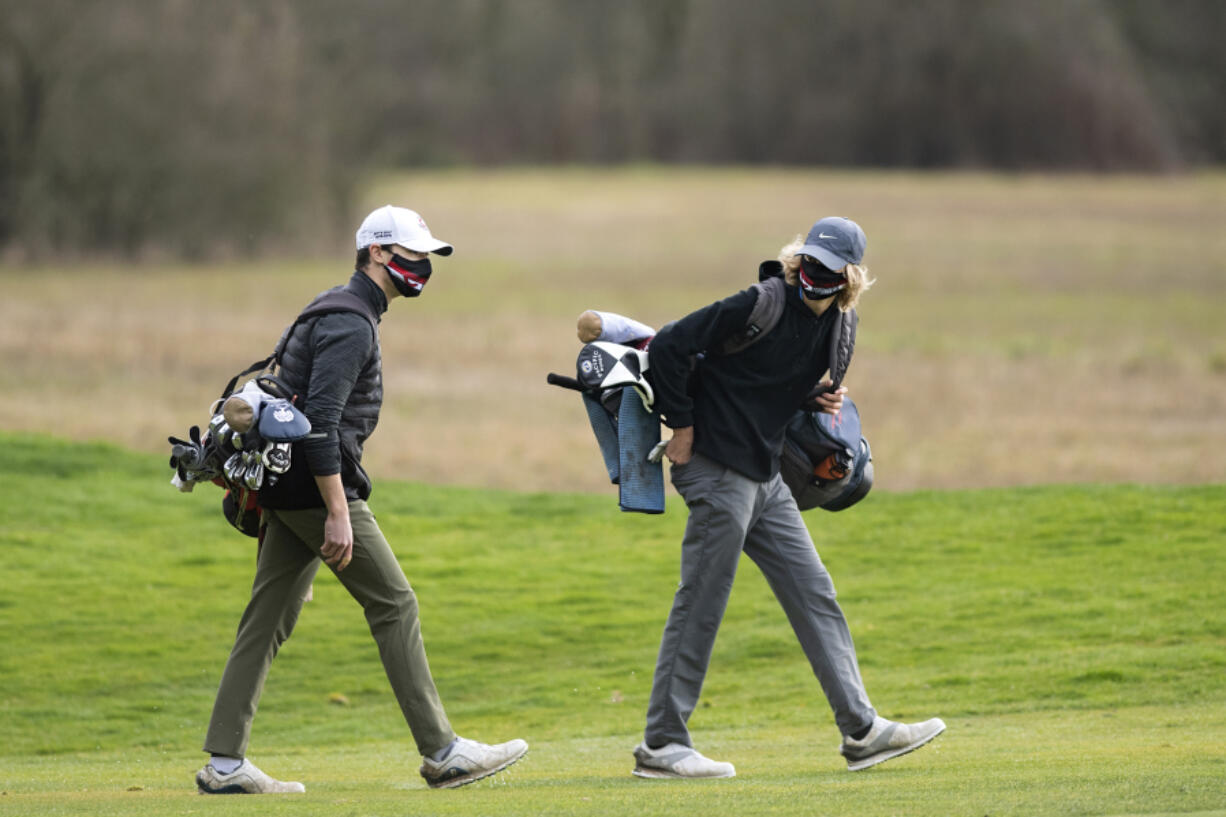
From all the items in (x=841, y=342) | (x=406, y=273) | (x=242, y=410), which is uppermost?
(x=406, y=273)

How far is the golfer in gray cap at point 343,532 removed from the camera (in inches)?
250

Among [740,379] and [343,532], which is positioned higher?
[740,379]

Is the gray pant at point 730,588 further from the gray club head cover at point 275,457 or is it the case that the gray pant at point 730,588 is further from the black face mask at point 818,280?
the gray club head cover at point 275,457

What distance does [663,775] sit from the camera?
677cm

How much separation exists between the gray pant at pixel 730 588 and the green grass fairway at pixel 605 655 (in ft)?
1.08

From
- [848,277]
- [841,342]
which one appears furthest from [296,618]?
[848,277]

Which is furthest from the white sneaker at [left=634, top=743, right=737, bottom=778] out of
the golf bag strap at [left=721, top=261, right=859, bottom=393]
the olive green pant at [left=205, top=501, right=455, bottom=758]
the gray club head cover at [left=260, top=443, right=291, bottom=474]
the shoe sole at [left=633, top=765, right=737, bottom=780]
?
the gray club head cover at [left=260, top=443, right=291, bottom=474]

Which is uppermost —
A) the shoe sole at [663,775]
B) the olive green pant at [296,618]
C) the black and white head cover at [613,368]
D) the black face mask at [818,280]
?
the black face mask at [818,280]

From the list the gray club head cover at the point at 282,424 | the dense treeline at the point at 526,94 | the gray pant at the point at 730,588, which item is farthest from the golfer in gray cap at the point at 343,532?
the dense treeline at the point at 526,94

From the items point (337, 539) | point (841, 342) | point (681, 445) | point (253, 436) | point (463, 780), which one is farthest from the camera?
point (841, 342)

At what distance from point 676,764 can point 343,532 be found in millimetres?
1618

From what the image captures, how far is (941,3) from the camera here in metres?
115

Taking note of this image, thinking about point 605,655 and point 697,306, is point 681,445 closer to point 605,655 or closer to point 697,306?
point 605,655

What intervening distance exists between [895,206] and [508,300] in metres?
32.3
